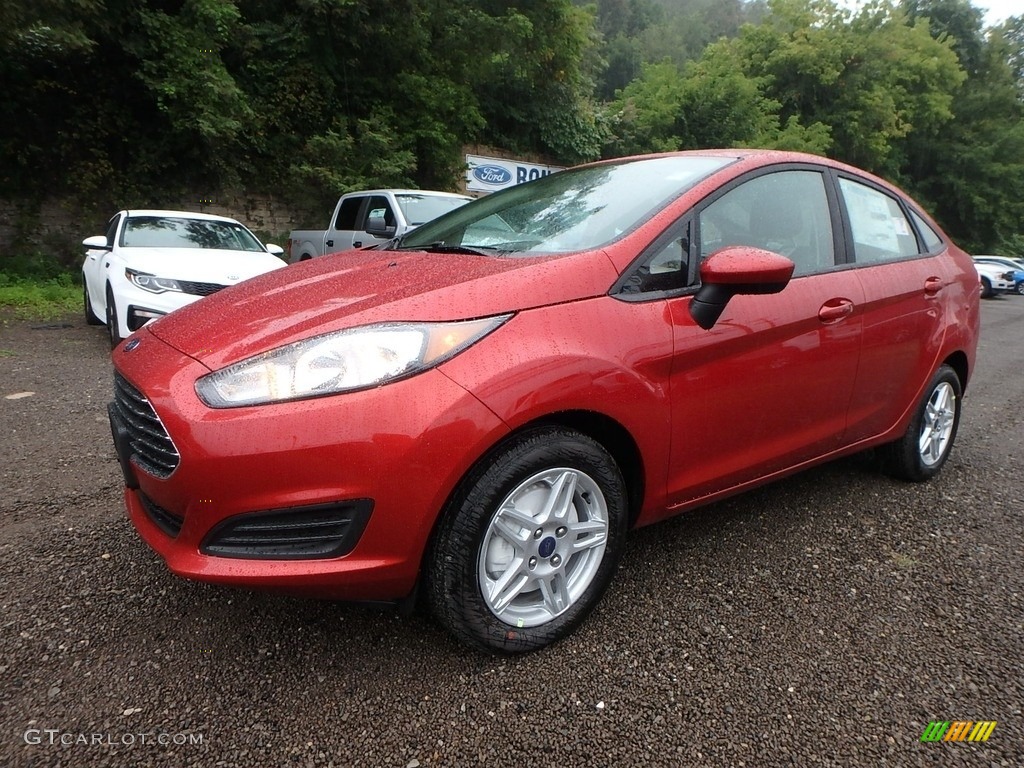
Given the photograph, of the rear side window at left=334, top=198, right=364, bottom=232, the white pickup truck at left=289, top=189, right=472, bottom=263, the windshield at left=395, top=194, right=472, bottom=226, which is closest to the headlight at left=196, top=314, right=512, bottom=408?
the white pickup truck at left=289, top=189, right=472, bottom=263

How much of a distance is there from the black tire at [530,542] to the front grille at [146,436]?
2.30 ft

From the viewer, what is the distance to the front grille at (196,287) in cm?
557

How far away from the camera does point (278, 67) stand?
12922 mm

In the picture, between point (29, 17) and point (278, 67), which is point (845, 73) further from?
point (29, 17)

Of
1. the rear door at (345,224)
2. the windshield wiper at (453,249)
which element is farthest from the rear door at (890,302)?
the rear door at (345,224)

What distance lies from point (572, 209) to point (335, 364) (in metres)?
1.18

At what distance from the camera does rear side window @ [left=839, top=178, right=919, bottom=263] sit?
2807mm

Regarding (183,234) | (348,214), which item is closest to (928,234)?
(183,234)

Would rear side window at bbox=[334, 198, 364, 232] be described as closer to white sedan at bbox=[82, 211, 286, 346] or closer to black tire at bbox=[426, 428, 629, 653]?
white sedan at bbox=[82, 211, 286, 346]

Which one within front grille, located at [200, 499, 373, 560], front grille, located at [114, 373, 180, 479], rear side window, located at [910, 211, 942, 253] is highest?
rear side window, located at [910, 211, 942, 253]

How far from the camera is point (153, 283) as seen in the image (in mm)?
5543

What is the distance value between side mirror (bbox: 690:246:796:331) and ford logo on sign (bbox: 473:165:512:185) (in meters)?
14.7

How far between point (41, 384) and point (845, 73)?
2861cm

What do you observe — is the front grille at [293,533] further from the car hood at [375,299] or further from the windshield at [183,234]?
the windshield at [183,234]
